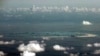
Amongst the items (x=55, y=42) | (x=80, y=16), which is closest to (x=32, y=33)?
(x=55, y=42)

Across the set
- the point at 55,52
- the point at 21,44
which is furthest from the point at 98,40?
the point at 21,44

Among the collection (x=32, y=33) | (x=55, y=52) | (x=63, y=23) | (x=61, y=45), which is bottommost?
(x=55, y=52)

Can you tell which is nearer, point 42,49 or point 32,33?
point 42,49

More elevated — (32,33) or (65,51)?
(32,33)

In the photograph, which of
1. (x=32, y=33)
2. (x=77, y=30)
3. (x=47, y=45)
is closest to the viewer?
(x=47, y=45)

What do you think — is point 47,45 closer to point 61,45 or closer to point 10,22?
point 61,45

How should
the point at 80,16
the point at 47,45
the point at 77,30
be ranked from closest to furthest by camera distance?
the point at 47,45 < the point at 77,30 < the point at 80,16
